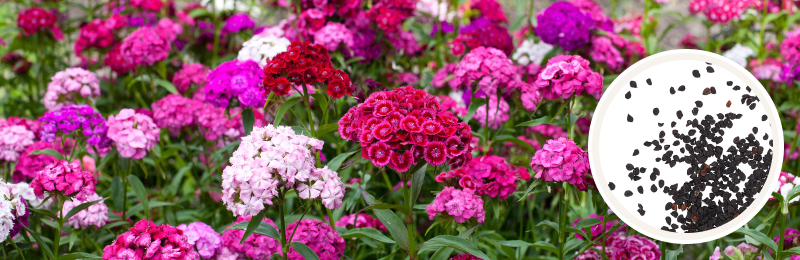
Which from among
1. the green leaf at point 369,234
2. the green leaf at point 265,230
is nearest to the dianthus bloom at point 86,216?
the green leaf at point 265,230

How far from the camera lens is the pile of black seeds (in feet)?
7.62

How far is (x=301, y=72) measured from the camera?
2.71m

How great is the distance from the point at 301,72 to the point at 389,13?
→ 165 centimetres

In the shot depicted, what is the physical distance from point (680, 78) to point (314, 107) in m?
2.60

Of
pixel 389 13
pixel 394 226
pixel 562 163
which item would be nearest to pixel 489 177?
pixel 562 163

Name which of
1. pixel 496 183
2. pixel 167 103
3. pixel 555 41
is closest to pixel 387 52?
pixel 555 41

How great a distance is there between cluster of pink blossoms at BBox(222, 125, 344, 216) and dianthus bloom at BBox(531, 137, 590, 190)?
0.83 metres

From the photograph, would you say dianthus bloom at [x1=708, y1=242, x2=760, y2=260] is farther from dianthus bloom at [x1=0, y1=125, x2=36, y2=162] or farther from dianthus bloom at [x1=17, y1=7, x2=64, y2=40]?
dianthus bloom at [x1=17, y1=7, x2=64, y2=40]

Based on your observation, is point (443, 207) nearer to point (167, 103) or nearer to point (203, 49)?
point (167, 103)

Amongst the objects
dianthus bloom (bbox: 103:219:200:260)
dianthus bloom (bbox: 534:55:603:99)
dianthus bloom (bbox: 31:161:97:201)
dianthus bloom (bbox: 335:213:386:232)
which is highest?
dianthus bloom (bbox: 534:55:603:99)

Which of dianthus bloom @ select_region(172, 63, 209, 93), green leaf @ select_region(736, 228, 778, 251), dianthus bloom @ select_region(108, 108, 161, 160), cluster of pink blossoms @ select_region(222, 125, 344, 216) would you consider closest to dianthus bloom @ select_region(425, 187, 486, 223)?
cluster of pink blossoms @ select_region(222, 125, 344, 216)

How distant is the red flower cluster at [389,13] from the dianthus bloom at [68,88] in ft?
6.05

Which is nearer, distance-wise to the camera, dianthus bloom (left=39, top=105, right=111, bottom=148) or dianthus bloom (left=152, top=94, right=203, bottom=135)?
dianthus bloom (left=39, top=105, right=111, bottom=148)

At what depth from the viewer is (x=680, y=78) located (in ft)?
7.67
